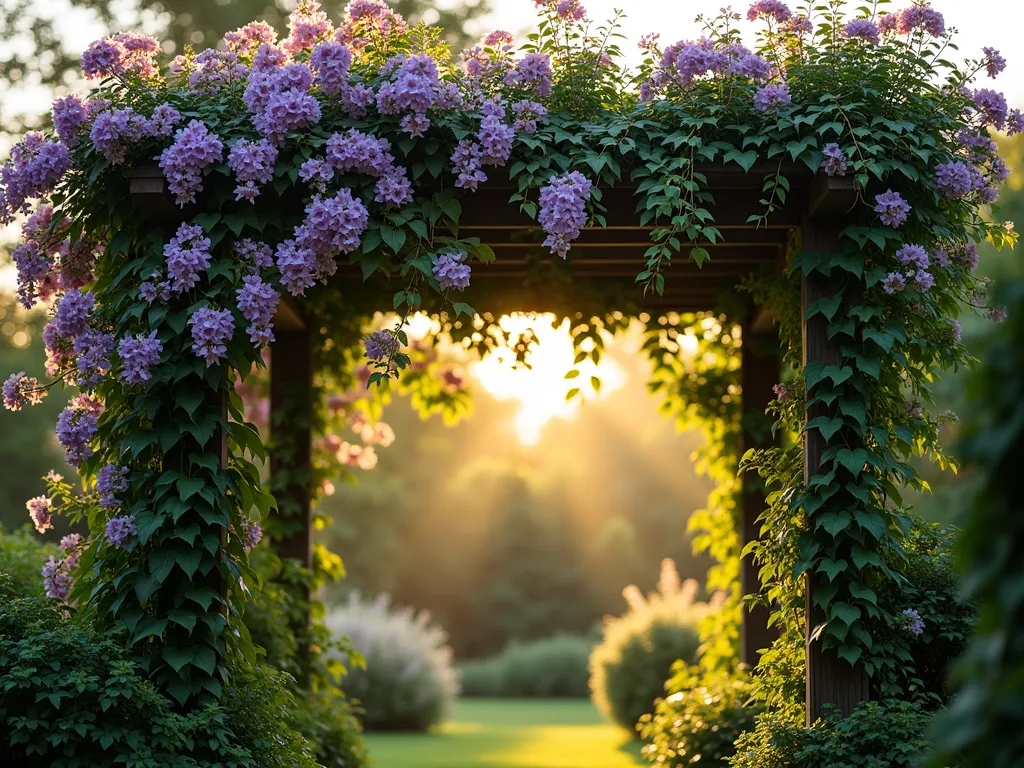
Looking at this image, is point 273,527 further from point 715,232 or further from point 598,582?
point 598,582

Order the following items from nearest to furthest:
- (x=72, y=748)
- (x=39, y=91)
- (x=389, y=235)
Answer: (x=72, y=748)
(x=389, y=235)
(x=39, y=91)

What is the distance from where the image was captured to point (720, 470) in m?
6.57

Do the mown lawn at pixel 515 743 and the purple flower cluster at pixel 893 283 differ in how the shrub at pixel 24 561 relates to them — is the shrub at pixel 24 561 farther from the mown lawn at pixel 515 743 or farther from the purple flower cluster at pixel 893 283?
the purple flower cluster at pixel 893 283

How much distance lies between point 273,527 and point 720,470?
2675 mm

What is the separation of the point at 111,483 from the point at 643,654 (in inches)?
250

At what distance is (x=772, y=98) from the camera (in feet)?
13.7

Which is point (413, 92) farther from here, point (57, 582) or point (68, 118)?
point (57, 582)

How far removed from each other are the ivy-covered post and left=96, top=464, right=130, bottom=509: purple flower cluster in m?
2.13

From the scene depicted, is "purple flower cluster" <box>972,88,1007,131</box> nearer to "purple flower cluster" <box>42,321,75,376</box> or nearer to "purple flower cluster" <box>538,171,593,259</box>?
"purple flower cluster" <box>538,171,593,259</box>

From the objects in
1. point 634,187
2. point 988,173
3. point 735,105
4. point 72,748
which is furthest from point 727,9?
point 72,748

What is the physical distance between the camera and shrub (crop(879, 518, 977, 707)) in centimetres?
419

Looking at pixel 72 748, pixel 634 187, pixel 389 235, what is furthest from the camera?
pixel 634 187

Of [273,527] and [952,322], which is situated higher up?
[952,322]

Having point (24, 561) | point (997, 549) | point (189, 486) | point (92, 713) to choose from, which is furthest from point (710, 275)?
point (997, 549)
